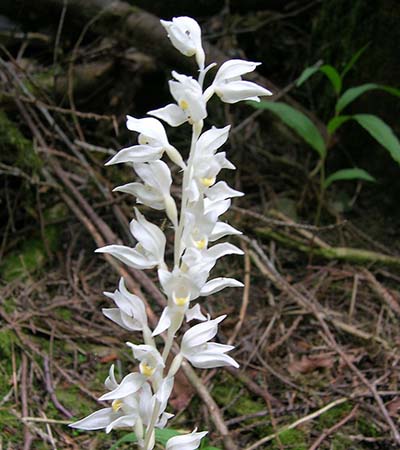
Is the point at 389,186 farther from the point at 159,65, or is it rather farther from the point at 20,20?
the point at 20,20

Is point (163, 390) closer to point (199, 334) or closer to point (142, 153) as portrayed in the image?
point (199, 334)

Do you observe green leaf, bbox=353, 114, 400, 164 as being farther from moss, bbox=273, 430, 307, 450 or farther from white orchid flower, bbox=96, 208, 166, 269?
white orchid flower, bbox=96, 208, 166, 269

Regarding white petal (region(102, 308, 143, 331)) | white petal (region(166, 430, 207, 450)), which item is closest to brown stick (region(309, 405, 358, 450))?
white petal (region(166, 430, 207, 450))

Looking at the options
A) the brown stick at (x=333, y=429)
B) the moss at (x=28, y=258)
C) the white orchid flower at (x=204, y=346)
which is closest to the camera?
the white orchid flower at (x=204, y=346)

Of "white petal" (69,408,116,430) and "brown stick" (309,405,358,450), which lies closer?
"white petal" (69,408,116,430)

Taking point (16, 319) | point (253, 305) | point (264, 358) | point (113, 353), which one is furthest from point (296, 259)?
point (16, 319)

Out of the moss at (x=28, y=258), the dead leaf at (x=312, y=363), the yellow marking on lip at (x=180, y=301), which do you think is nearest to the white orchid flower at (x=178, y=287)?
the yellow marking on lip at (x=180, y=301)

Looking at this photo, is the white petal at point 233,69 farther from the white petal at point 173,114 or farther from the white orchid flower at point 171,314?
the white orchid flower at point 171,314
